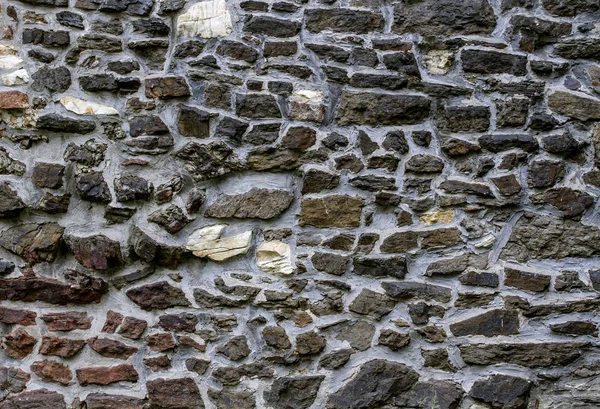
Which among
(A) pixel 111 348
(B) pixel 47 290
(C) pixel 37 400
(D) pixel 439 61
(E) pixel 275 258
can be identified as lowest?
(C) pixel 37 400

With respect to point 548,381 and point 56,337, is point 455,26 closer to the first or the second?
point 548,381

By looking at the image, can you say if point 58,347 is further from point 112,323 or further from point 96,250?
point 96,250

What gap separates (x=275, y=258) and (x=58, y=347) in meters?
1.02

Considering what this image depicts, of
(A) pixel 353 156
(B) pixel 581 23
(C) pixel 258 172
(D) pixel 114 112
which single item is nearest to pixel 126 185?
(D) pixel 114 112

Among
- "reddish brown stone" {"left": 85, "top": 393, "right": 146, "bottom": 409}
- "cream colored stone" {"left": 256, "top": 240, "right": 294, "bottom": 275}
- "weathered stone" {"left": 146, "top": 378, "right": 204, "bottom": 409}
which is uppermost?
"cream colored stone" {"left": 256, "top": 240, "right": 294, "bottom": 275}

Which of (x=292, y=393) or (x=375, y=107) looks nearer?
(x=292, y=393)

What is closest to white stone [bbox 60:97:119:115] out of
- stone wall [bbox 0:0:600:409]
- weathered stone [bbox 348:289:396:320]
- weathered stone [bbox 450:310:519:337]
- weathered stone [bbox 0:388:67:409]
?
stone wall [bbox 0:0:600:409]

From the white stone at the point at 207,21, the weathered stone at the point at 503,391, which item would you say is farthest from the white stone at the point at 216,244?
the weathered stone at the point at 503,391

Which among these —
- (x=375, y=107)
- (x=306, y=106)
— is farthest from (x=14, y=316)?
(x=375, y=107)

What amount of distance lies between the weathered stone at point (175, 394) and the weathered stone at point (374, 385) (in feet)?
1.91

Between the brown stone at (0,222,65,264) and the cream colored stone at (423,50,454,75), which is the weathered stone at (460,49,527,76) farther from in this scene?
the brown stone at (0,222,65,264)

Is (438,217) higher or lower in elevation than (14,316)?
higher

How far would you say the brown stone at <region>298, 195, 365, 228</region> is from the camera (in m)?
3.02

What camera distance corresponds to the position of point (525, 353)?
2.93m
